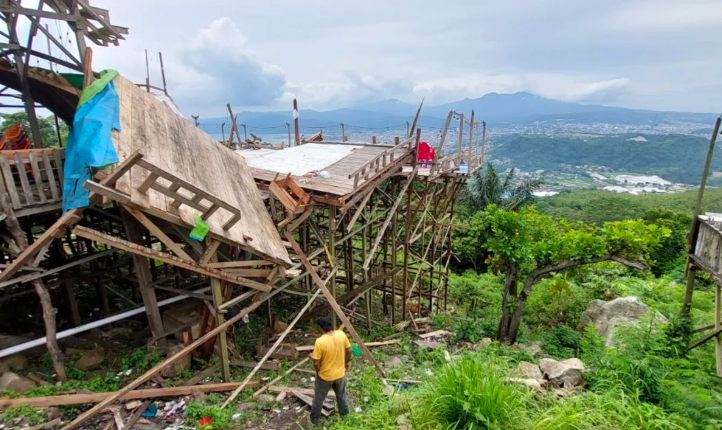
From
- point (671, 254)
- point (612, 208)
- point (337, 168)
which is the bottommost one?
point (612, 208)

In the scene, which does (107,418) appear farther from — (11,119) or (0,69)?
(11,119)

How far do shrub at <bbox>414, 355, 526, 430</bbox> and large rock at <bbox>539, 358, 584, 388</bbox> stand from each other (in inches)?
90.2

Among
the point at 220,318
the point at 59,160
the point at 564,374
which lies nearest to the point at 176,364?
the point at 220,318

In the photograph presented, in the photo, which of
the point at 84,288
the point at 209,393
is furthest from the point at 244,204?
the point at 84,288

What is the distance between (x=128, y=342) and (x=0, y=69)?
252 inches

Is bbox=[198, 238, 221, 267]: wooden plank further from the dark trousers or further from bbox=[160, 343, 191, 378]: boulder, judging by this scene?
the dark trousers

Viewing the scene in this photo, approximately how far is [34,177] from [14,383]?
11.2ft

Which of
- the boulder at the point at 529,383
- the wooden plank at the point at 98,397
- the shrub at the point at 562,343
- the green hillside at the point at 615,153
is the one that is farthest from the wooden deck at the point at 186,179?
the green hillside at the point at 615,153

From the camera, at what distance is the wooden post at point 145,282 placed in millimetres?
7094

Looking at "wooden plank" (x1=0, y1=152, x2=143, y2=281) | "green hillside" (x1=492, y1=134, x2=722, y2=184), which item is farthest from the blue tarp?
"green hillside" (x1=492, y1=134, x2=722, y2=184)

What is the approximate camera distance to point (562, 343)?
10914 mm

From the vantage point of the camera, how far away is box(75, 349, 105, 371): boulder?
705 cm

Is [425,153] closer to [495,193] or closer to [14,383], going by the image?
[14,383]

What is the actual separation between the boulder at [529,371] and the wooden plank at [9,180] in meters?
9.14
